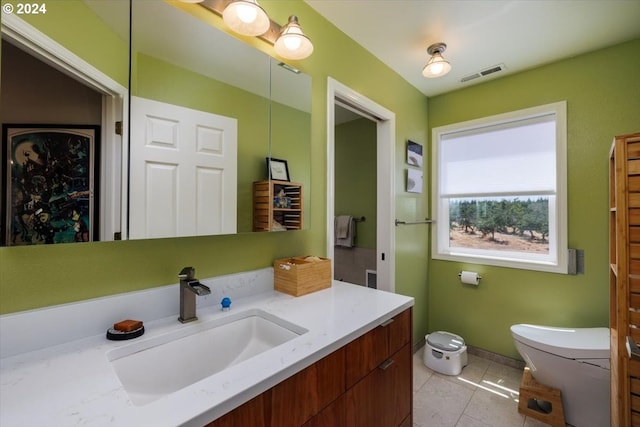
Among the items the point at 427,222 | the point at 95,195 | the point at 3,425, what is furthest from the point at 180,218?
the point at 427,222

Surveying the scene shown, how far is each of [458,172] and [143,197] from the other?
8.36 ft

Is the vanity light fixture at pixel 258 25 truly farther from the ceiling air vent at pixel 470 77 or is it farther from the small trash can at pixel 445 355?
the small trash can at pixel 445 355

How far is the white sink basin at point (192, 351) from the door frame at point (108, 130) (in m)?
0.38

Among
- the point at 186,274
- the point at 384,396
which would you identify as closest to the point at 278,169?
the point at 186,274

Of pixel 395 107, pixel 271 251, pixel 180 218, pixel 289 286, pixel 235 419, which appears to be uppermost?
pixel 395 107

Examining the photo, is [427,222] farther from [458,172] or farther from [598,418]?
[598,418]

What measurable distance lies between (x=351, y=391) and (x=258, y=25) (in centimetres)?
150

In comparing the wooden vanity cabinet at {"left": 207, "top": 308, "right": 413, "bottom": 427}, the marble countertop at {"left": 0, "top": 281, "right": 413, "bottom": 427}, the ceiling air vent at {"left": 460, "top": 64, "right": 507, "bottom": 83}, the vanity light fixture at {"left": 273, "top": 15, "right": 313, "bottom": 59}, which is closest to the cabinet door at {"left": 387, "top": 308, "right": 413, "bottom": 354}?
the wooden vanity cabinet at {"left": 207, "top": 308, "right": 413, "bottom": 427}

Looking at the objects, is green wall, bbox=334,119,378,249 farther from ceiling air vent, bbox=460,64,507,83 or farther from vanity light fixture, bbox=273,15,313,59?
vanity light fixture, bbox=273,15,313,59

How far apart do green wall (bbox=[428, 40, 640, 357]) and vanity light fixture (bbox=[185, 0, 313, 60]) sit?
1.89 metres

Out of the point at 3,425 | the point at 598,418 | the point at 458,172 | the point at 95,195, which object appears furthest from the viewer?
the point at 458,172

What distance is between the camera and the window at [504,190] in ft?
6.90

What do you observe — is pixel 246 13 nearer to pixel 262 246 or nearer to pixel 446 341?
pixel 262 246

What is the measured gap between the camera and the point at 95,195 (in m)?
0.84
